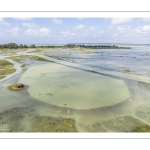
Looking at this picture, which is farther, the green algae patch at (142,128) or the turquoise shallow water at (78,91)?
the turquoise shallow water at (78,91)

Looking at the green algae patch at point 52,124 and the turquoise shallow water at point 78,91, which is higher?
the turquoise shallow water at point 78,91

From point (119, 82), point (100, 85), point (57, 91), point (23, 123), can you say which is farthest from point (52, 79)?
point (23, 123)

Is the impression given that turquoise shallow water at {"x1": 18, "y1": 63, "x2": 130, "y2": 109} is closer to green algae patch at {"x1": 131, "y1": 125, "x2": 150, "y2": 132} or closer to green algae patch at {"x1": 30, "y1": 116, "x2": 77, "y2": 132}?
green algae patch at {"x1": 30, "y1": 116, "x2": 77, "y2": 132}

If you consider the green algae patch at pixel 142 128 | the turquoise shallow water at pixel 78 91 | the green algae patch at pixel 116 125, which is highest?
the turquoise shallow water at pixel 78 91

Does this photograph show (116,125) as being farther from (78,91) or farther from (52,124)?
(78,91)

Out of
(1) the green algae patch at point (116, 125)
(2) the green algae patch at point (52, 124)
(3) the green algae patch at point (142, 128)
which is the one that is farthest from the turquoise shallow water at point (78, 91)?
(3) the green algae patch at point (142, 128)

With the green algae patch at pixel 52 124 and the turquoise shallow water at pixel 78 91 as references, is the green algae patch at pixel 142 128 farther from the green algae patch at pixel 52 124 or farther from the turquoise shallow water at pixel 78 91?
the green algae patch at pixel 52 124

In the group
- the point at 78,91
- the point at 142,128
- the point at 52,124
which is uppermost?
the point at 78,91

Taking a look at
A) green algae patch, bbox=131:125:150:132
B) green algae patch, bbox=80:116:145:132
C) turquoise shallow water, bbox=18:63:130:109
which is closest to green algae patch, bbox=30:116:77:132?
green algae patch, bbox=80:116:145:132

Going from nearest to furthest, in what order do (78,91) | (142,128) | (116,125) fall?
1. (142,128)
2. (116,125)
3. (78,91)

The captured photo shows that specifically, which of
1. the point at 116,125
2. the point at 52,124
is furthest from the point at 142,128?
the point at 52,124
